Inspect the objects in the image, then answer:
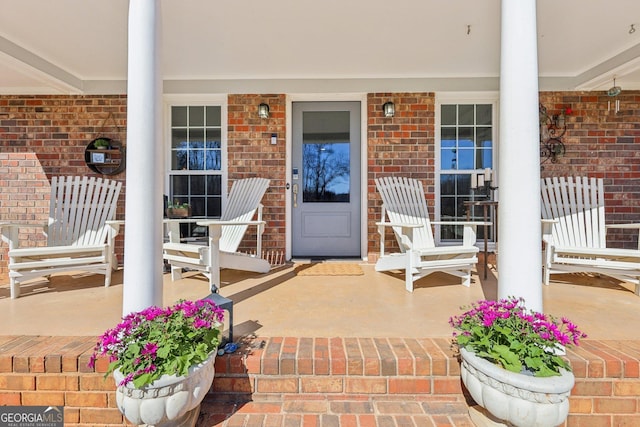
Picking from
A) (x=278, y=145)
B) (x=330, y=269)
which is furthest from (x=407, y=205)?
(x=278, y=145)

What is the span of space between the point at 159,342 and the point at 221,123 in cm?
340

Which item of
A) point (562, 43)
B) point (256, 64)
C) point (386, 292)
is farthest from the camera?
point (256, 64)

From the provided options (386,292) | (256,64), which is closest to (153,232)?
(386,292)

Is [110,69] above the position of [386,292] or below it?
above

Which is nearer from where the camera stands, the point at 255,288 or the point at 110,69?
the point at 255,288

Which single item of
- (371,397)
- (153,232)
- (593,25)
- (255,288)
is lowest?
(371,397)

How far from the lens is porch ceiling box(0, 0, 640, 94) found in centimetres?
247

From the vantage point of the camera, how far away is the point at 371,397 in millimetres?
1470

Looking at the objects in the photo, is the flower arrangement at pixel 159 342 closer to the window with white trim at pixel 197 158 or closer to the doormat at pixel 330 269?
the doormat at pixel 330 269

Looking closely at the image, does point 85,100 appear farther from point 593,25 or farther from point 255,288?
point 593,25

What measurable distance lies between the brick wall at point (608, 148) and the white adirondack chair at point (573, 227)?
68cm

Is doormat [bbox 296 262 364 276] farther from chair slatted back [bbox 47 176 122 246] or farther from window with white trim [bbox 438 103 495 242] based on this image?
chair slatted back [bbox 47 176 122 246]

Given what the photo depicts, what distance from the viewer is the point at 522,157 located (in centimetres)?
147

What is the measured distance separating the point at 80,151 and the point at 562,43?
5.63 meters
